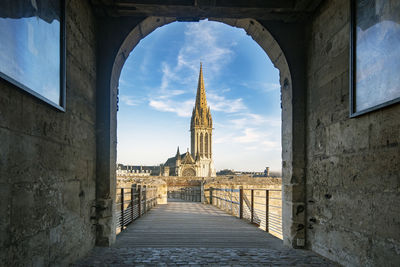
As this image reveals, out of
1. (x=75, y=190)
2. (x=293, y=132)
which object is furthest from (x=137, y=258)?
(x=293, y=132)

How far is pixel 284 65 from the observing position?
4930mm

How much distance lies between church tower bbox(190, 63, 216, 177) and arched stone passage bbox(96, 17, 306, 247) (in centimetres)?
7823

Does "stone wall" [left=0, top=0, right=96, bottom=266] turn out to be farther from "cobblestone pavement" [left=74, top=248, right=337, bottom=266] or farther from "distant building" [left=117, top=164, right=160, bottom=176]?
"distant building" [left=117, top=164, right=160, bottom=176]

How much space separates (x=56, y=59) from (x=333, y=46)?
3.61 metres

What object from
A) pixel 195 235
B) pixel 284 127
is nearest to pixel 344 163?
pixel 284 127

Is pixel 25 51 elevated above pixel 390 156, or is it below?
above

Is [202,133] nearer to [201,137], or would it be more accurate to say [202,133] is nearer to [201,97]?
[201,137]

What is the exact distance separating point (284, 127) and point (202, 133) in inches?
3155

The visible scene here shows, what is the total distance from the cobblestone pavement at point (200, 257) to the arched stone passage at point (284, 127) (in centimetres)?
43

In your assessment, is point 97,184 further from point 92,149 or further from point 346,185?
point 346,185

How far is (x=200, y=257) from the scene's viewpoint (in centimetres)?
389

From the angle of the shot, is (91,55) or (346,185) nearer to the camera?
(346,185)

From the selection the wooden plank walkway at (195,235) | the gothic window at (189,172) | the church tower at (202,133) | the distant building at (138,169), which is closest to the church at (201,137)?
the church tower at (202,133)

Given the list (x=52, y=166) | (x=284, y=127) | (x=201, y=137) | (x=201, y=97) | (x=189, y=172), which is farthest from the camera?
(x=201, y=97)
